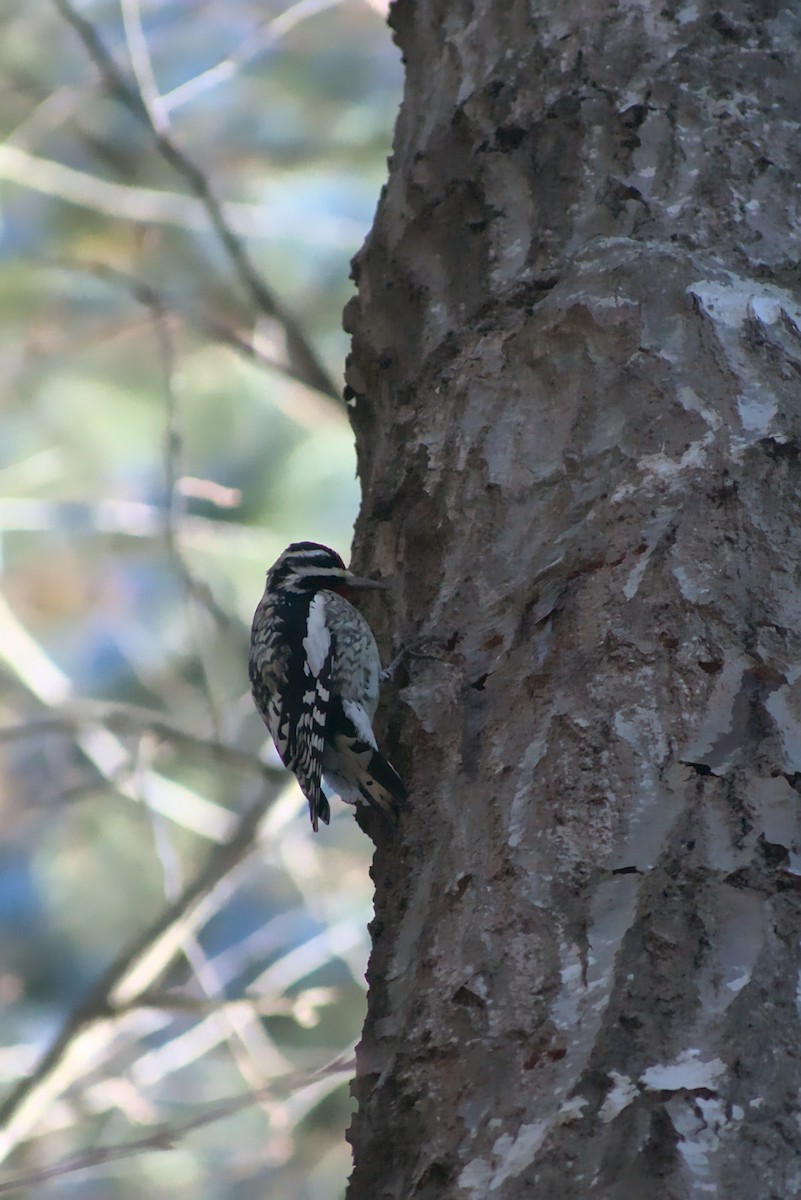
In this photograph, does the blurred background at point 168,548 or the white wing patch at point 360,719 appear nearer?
the white wing patch at point 360,719

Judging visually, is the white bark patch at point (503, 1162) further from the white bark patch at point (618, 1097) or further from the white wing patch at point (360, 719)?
the white wing patch at point (360, 719)

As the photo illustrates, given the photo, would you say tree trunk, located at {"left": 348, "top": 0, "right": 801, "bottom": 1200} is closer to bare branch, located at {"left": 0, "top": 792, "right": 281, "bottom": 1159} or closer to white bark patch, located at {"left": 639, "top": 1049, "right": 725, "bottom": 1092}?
white bark patch, located at {"left": 639, "top": 1049, "right": 725, "bottom": 1092}

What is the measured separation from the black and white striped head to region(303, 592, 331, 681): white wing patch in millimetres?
71

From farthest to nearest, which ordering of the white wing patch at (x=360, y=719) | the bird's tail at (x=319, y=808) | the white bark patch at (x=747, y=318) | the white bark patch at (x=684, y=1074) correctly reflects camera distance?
1. the bird's tail at (x=319, y=808)
2. the white wing patch at (x=360, y=719)
3. the white bark patch at (x=747, y=318)
4. the white bark patch at (x=684, y=1074)

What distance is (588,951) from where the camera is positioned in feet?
4.51

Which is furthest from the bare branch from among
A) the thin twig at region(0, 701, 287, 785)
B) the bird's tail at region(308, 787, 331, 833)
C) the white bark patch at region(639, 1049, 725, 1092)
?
the white bark patch at region(639, 1049, 725, 1092)

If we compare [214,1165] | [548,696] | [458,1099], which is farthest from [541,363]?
[214,1165]

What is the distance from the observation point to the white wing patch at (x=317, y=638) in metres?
2.80

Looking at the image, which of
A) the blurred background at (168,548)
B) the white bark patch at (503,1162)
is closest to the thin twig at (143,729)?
the blurred background at (168,548)

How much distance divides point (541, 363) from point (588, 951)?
0.97 meters

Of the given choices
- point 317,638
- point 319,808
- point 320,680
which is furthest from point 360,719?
point 317,638

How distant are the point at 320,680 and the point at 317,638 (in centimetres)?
17

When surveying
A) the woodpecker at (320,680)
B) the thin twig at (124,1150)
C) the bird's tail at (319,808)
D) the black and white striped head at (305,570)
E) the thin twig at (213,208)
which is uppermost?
the thin twig at (213,208)

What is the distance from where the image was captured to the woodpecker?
2.23m
